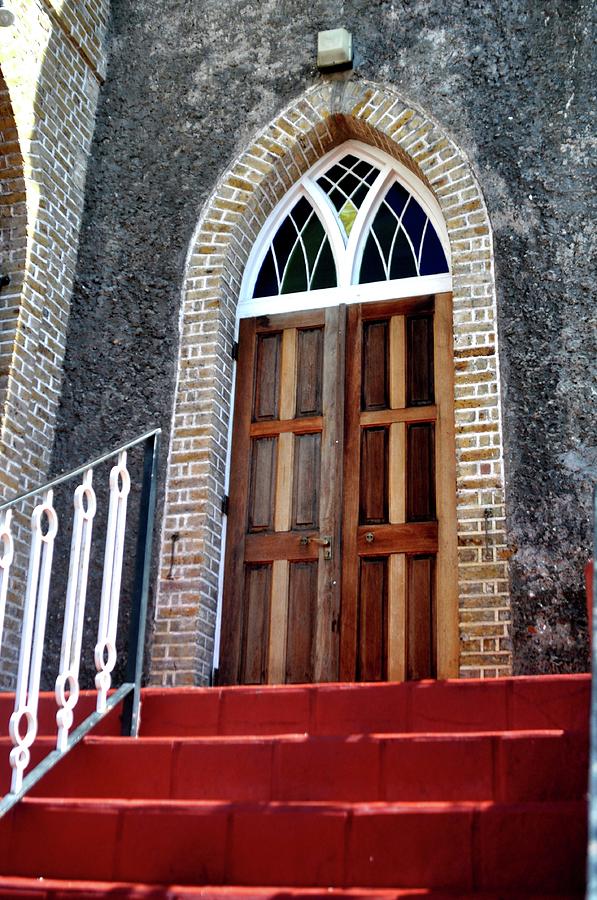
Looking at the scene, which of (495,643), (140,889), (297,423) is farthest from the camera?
(297,423)

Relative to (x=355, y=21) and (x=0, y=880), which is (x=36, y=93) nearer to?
(x=355, y=21)

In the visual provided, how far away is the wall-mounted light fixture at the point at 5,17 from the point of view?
700cm

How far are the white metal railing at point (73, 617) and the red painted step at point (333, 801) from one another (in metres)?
0.20

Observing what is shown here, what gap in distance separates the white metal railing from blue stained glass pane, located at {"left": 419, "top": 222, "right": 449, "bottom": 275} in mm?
2942

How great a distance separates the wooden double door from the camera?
20.7 ft

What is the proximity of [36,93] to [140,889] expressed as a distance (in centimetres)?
562

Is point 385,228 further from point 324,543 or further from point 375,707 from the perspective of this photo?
point 375,707

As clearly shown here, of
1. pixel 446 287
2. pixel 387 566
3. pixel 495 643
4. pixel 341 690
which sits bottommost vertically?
pixel 341 690

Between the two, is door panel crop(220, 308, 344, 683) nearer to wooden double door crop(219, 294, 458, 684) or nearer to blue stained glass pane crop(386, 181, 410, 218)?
wooden double door crop(219, 294, 458, 684)

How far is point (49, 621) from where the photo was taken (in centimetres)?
665

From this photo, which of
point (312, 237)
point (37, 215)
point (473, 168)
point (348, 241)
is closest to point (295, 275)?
point (312, 237)

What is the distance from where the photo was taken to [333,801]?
3.79 meters

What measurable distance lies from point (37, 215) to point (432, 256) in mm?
2636

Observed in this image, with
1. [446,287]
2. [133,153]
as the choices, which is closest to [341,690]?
[446,287]
